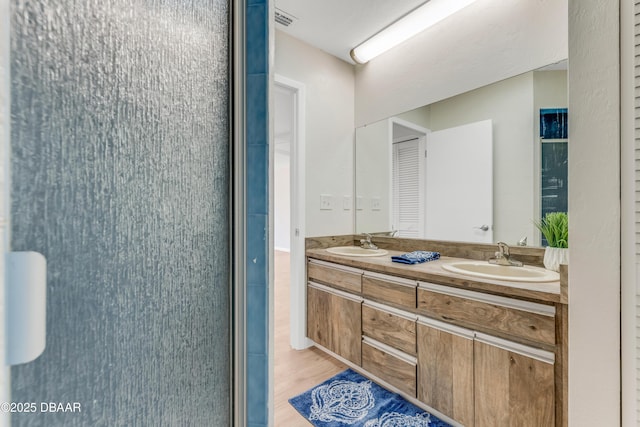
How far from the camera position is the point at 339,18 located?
188 cm

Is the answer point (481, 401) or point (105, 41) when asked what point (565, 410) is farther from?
point (105, 41)

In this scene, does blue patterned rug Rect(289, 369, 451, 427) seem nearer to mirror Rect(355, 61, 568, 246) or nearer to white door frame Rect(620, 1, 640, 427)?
white door frame Rect(620, 1, 640, 427)

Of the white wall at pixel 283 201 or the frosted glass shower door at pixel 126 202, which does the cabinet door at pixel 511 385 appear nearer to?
the frosted glass shower door at pixel 126 202

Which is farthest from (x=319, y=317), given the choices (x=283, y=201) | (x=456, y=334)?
(x=283, y=201)

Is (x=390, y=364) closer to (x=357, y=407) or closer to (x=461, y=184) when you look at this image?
(x=357, y=407)

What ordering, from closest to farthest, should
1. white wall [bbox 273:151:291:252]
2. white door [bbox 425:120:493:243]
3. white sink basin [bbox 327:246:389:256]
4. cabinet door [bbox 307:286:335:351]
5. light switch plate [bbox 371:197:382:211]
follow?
white door [bbox 425:120:493:243] → cabinet door [bbox 307:286:335:351] → white sink basin [bbox 327:246:389:256] → light switch plate [bbox 371:197:382:211] → white wall [bbox 273:151:291:252]

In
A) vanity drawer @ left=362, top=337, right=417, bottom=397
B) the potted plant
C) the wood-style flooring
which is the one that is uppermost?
the potted plant

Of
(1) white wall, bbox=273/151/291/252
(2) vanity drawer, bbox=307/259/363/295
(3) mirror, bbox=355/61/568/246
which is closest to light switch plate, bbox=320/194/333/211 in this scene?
(3) mirror, bbox=355/61/568/246

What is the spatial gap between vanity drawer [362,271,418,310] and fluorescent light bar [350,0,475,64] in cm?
181

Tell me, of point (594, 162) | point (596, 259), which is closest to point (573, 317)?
point (596, 259)

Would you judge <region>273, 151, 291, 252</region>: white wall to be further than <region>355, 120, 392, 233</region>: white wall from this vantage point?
Yes

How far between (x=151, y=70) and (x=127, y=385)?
21.4 inches

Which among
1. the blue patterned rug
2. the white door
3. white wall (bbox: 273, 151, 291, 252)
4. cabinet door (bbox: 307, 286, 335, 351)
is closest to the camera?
the blue patterned rug

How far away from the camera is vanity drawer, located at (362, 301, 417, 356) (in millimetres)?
1426
